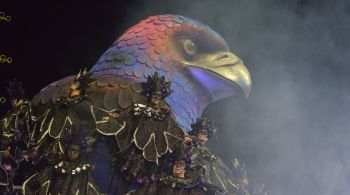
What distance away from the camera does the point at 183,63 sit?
9.77 meters

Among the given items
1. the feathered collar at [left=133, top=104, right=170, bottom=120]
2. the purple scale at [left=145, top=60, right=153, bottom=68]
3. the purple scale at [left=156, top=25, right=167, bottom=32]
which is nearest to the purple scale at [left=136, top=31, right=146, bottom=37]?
the purple scale at [left=156, top=25, right=167, bottom=32]

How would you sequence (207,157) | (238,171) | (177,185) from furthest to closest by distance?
(238,171) < (207,157) < (177,185)

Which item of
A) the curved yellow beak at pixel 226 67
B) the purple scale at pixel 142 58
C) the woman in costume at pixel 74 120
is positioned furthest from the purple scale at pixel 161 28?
the woman in costume at pixel 74 120

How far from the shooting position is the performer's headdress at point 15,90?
8406 mm

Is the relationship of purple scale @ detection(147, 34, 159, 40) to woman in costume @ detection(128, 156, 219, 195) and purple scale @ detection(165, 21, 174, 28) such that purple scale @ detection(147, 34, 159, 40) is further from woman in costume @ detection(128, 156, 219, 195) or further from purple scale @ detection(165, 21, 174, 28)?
woman in costume @ detection(128, 156, 219, 195)

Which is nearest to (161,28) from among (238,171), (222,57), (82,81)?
(222,57)

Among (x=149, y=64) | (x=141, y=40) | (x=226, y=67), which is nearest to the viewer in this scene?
(x=149, y=64)

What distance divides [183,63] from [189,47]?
1.68 ft

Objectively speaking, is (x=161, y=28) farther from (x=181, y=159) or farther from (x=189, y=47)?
(x=181, y=159)

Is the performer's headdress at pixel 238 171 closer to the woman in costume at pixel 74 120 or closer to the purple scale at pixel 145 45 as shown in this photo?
the purple scale at pixel 145 45

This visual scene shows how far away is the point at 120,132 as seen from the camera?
26.2 ft

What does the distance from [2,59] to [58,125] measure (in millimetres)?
1874

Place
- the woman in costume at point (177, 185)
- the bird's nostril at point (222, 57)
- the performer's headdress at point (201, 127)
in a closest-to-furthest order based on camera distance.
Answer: the woman in costume at point (177, 185) < the performer's headdress at point (201, 127) < the bird's nostril at point (222, 57)

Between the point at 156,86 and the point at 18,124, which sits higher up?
the point at 156,86
